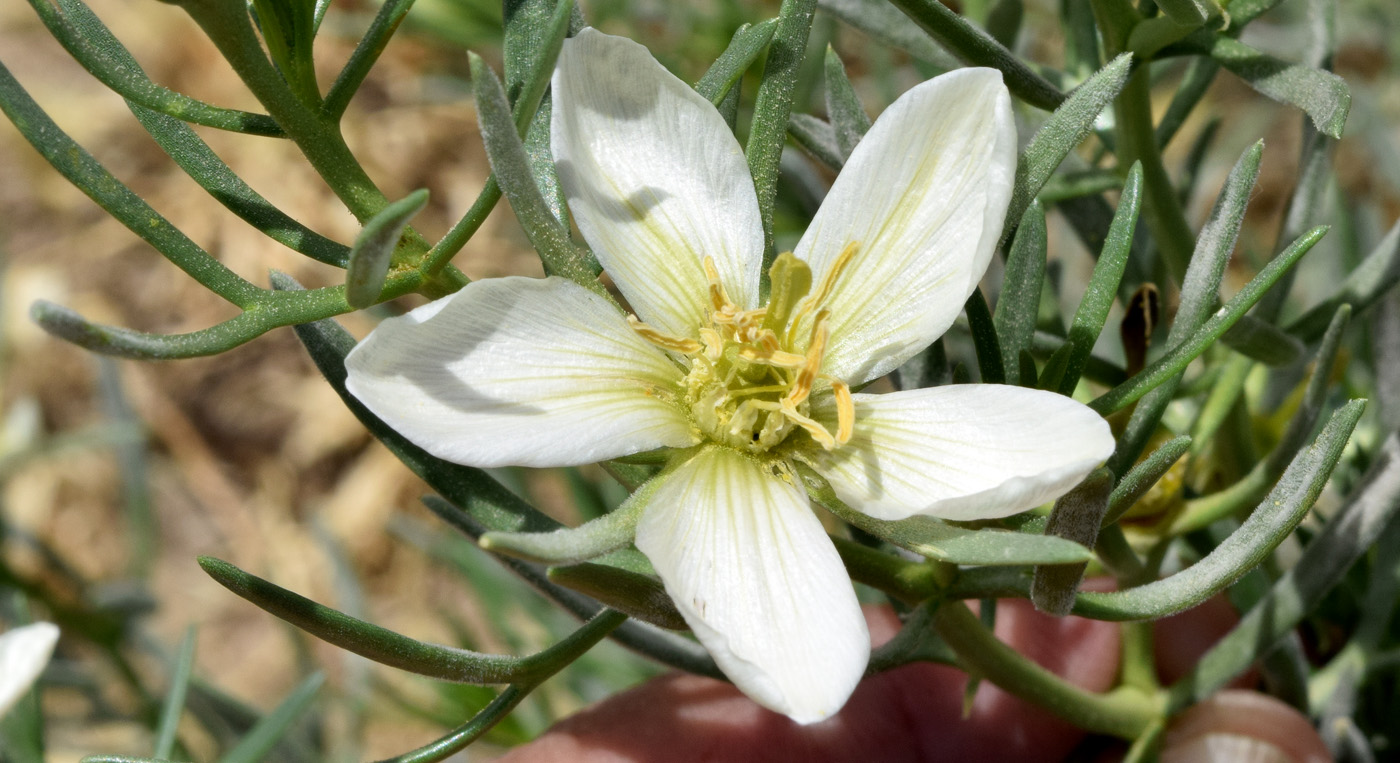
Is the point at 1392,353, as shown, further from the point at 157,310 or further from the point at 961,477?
the point at 157,310

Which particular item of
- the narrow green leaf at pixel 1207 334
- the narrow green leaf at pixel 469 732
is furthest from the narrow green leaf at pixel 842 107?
the narrow green leaf at pixel 469 732

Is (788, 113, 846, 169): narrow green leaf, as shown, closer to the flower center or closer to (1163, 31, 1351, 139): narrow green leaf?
the flower center

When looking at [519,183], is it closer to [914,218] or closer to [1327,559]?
[914,218]

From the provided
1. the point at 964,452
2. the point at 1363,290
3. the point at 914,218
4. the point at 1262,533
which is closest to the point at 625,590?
the point at 964,452

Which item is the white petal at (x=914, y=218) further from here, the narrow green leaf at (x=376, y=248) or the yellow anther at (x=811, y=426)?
the narrow green leaf at (x=376, y=248)

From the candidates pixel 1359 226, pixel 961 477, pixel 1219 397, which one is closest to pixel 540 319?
pixel 961 477

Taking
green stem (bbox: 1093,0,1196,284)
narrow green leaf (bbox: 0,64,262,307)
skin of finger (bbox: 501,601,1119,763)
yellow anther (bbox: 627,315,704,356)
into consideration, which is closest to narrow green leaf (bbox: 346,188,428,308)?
narrow green leaf (bbox: 0,64,262,307)
